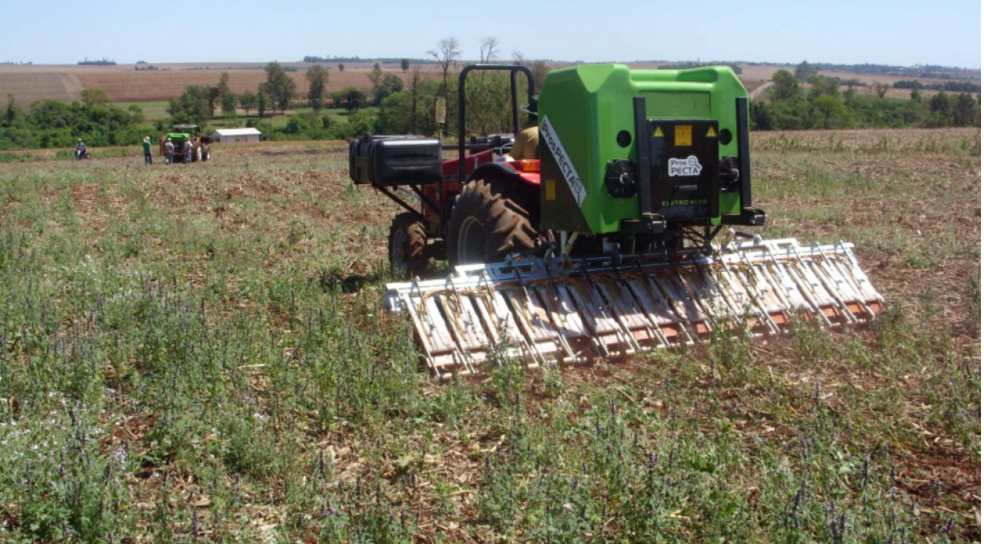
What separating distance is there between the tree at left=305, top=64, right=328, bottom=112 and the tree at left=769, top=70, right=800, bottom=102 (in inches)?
1825

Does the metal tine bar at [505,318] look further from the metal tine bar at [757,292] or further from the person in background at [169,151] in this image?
the person in background at [169,151]

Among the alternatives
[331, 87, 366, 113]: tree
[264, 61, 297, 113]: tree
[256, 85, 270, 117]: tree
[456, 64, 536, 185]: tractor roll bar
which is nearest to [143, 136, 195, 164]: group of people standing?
[456, 64, 536, 185]: tractor roll bar

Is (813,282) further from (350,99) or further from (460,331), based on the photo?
(350,99)

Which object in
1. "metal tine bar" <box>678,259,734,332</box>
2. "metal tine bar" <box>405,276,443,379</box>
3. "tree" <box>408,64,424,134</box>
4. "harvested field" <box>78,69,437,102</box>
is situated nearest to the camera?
"metal tine bar" <box>405,276,443,379</box>

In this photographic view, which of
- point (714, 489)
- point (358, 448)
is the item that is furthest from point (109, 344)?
point (714, 489)

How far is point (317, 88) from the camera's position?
95.2 meters

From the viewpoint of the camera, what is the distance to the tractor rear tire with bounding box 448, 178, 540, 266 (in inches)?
279

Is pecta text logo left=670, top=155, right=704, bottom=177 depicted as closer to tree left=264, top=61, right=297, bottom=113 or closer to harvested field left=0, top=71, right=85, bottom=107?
harvested field left=0, top=71, right=85, bottom=107

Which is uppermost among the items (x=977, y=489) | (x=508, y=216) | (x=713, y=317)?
(x=508, y=216)

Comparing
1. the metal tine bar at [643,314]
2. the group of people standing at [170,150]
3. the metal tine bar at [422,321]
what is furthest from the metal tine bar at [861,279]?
the group of people standing at [170,150]

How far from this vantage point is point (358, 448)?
193 inches

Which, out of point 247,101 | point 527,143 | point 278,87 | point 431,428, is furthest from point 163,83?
point 431,428

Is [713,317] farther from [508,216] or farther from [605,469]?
[605,469]

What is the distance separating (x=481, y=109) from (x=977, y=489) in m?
32.8
